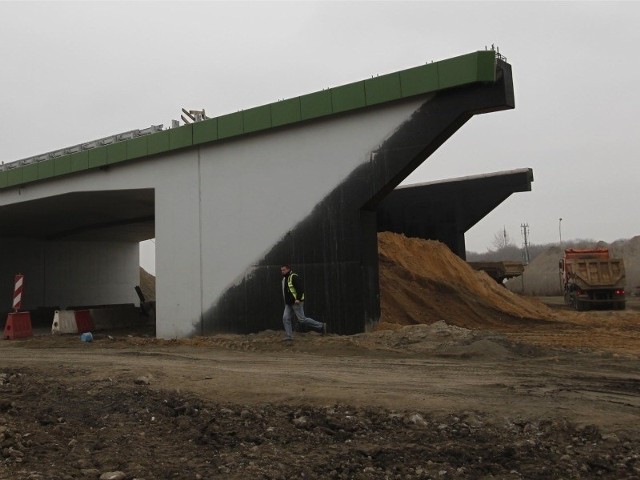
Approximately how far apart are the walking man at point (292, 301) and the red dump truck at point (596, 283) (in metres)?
14.9

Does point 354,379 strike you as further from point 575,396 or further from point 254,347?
point 254,347

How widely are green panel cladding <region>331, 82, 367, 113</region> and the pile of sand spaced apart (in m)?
5.22

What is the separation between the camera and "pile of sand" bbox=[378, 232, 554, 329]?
599 inches

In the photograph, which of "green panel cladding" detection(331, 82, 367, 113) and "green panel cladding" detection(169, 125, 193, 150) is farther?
"green panel cladding" detection(169, 125, 193, 150)

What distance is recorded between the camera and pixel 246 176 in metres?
12.8

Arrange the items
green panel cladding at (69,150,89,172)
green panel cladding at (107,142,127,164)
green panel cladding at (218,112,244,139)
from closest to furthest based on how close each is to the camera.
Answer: green panel cladding at (218,112,244,139) < green panel cladding at (107,142,127,164) < green panel cladding at (69,150,89,172)

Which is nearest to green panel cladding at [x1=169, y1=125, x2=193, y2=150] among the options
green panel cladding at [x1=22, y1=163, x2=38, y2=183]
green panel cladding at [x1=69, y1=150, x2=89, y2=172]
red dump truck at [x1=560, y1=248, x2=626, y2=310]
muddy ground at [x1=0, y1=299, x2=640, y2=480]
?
green panel cladding at [x1=69, y1=150, x2=89, y2=172]

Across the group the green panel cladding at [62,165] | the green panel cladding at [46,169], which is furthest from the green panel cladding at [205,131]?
the green panel cladding at [46,169]

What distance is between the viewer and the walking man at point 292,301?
11117 mm

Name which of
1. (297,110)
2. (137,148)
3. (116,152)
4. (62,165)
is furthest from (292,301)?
(62,165)

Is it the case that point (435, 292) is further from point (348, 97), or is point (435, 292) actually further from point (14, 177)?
point (14, 177)


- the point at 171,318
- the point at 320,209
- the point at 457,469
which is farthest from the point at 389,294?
the point at 457,469

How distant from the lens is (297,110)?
11859 millimetres

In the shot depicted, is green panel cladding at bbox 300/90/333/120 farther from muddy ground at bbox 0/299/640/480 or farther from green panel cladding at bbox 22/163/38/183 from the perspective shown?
green panel cladding at bbox 22/163/38/183
